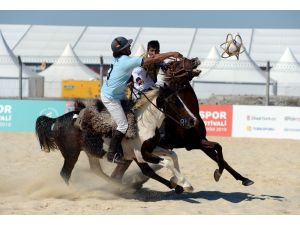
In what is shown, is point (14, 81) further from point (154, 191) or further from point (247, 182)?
point (247, 182)

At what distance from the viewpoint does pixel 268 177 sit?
11.2 m

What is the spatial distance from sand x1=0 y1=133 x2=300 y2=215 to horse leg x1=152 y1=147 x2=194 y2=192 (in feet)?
0.84

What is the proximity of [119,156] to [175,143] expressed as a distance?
908 millimetres

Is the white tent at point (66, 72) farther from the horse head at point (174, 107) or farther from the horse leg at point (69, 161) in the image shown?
the horse head at point (174, 107)

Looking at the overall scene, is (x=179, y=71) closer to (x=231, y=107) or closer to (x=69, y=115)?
(x=69, y=115)

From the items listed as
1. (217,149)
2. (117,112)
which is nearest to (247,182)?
(217,149)

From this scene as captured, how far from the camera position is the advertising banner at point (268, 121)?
58.2ft

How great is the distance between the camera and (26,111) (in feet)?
62.1

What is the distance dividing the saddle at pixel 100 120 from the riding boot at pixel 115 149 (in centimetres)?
11

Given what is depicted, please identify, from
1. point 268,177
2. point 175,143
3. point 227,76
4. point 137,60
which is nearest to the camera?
point 137,60

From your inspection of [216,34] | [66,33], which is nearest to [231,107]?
[216,34]

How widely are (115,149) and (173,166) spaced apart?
32.7 inches

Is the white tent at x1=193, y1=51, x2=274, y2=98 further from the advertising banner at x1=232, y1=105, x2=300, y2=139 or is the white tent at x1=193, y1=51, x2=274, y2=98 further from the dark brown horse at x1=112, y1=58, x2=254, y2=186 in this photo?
the dark brown horse at x1=112, y1=58, x2=254, y2=186

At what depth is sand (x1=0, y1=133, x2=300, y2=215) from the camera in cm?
Result: 774
